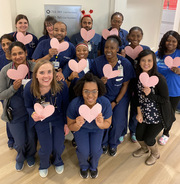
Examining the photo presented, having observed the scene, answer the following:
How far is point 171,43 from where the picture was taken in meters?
2.21

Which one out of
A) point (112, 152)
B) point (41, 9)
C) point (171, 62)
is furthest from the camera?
point (41, 9)

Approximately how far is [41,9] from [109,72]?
58.5 inches

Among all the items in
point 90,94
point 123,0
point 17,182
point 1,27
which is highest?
point 123,0

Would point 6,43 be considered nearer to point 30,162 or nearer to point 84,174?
point 30,162

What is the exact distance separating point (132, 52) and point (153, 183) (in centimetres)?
148

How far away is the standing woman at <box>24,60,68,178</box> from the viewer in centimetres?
166

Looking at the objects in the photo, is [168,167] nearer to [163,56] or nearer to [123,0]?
[163,56]

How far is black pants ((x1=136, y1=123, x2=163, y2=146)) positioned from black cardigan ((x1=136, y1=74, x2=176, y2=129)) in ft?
0.31

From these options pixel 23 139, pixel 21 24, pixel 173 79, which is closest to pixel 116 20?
pixel 173 79

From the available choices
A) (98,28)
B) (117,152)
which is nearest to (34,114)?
(117,152)

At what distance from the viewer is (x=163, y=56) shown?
2.32m

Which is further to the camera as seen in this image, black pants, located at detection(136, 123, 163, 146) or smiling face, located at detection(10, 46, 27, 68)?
black pants, located at detection(136, 123, 163, 146)

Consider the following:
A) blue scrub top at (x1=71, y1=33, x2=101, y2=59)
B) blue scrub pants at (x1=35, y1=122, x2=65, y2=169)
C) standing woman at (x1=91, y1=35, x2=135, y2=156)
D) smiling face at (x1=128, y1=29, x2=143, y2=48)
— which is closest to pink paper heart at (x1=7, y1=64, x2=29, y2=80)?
blue scrub pants at (x1=35, y1=122, x2=65, y2=169)

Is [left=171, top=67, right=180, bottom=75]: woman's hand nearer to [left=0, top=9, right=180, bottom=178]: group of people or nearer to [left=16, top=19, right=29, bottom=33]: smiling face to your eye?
[left=0, top=9, right=180, bottom=178]: group of people
